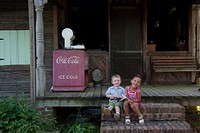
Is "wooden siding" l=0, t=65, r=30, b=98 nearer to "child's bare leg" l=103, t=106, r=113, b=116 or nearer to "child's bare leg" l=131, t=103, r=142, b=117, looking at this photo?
"child's bare leg" l=103, t=106, r=113, b=116

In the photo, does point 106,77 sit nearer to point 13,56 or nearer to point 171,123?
Answer: point 13,56

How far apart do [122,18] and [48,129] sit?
341 cm

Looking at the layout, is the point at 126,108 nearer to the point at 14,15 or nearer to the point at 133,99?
the point at 133,99

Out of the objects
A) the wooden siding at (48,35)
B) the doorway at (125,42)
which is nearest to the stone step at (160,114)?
the doorway at (125,42)

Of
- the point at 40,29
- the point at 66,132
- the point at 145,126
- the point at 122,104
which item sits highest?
the point at 40,29

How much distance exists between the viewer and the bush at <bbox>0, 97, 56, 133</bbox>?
13.9ft

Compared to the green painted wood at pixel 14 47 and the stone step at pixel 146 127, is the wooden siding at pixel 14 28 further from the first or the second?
the stone step at pixel 146 127

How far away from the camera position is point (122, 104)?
4.47m

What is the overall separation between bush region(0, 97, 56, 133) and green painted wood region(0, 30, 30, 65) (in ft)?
7.92

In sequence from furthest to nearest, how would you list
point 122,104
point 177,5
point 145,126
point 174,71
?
1. point 177,5
2. point 174,71
3. point 122,104
4. point 145,126

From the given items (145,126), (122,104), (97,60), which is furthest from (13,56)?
(145,126)

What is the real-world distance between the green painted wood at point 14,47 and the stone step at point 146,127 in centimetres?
362

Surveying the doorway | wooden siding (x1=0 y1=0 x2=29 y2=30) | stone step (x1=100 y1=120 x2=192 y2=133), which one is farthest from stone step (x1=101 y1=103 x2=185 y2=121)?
wooden siding (x1=0 y1=0 x2=29 y2=30)

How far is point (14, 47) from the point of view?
7070 mm
